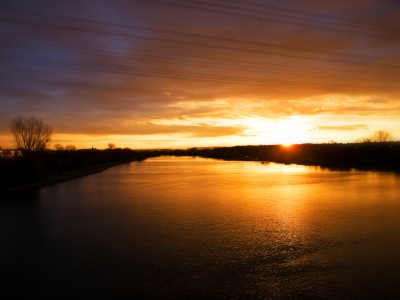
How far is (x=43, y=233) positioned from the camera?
9.02 metres

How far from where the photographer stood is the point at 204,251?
23.5 ft

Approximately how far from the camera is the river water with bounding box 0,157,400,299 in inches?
206

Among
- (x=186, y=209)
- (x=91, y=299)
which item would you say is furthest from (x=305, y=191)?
(x=91, y=299)

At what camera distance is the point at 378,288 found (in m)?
5.14

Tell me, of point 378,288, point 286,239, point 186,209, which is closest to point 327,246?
point 286,239

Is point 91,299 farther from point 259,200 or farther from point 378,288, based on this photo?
point 259,200

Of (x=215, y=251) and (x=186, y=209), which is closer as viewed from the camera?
(x=215, y=251)

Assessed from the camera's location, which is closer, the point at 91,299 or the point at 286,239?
the point at 91,299

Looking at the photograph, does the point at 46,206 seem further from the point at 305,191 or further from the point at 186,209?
the point at 305,191

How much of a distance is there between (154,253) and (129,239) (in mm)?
1401

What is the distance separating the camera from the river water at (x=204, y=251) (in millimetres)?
5238

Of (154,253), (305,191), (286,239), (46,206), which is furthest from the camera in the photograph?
(305,191)

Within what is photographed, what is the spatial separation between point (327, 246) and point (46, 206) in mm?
10806

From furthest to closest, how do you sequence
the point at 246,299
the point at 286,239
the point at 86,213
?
the point at 86,213
the point at 286,239
the point at 246,299
